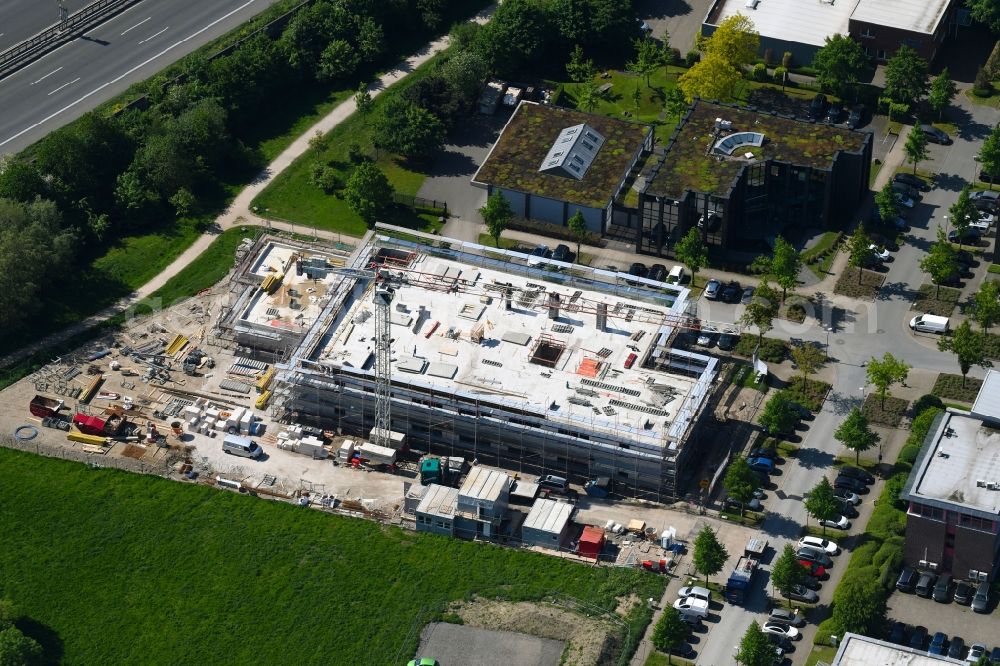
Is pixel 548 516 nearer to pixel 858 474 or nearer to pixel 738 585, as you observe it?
pixel 738 585

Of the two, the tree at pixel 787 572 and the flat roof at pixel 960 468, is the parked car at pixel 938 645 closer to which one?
the flat roof at pixel 960 468

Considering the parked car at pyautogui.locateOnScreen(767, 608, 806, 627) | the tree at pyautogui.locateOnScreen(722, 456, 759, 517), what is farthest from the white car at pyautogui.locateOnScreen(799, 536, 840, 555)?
the parked car at pyautogui.locateOnScreen(767, 608, 806, 627)

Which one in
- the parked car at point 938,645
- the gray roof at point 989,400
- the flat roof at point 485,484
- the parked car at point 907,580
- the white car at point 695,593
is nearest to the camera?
the parked car at point 938,645

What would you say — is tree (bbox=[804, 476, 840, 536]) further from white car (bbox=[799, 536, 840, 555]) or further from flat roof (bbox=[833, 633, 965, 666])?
flat roof (bbox=[833, 633, 965, 666])

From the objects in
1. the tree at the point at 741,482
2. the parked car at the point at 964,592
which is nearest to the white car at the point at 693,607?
the tree at the point at 741,482

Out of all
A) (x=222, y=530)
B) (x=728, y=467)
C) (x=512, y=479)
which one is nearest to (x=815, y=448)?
(x=728, y=467)

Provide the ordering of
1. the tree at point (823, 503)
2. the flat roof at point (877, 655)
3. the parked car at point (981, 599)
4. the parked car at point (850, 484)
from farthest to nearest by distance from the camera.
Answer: the parked car at point (850, 484)
the tree at point (823, 503)
the parked car at point (981, 599)
the flat roof at point (877, 655)
